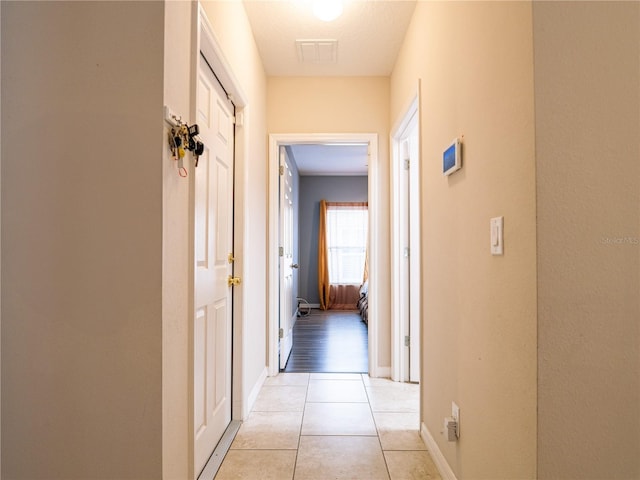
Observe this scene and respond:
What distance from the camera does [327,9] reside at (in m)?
2.22

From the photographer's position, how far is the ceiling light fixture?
2189 mm

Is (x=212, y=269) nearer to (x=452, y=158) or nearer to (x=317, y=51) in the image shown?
(x=452, y=158)

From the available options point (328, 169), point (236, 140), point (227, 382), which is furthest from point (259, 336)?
point (328, 169)

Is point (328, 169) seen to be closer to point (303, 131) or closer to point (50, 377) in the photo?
Result: point (303, 131)

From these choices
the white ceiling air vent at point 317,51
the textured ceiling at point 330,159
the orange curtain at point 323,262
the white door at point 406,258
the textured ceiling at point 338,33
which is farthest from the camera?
the orange curtain at point 323,262

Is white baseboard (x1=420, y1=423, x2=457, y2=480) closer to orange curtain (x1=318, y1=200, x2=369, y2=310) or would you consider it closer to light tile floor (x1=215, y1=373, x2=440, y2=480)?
light tile floor (x1=215, y1=373, x2=440, y2=480)

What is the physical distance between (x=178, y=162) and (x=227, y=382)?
142cm

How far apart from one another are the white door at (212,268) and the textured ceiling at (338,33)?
702 millimetres

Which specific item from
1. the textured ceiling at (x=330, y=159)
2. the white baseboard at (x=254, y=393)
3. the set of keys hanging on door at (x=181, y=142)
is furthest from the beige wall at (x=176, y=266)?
the textured ceiling at (x=330, y=159)

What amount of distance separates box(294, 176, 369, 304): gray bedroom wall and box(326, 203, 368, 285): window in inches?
8.4

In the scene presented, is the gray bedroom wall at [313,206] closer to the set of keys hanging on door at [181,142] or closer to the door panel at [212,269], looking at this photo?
the door panel at [212,269]

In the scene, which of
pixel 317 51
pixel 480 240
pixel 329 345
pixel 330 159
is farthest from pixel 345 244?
pixel 480 240

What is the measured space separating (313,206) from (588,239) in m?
6.16

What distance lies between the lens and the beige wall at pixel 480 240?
103 centimetres
